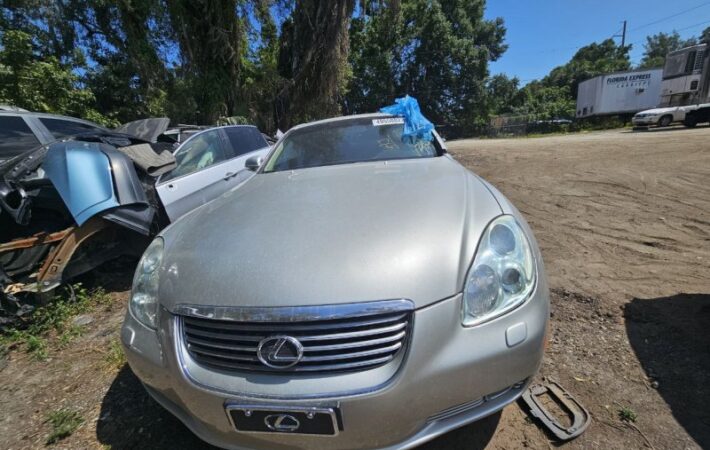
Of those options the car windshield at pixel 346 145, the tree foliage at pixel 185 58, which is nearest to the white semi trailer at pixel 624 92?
the tree foliage at pixel 185 58

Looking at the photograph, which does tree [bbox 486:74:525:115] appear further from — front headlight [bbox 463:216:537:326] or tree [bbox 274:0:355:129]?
front headlight [bbox 463:216:537:326]

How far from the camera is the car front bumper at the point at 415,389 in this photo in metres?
1.16

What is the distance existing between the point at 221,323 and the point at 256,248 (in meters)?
0.32

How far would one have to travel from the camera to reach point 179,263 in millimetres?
1510

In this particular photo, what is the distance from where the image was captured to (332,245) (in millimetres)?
1405

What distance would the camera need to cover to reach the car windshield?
8.99 feet

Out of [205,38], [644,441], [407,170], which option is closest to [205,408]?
[407,170]

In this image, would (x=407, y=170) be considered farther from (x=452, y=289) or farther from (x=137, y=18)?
(x=137, y=18)

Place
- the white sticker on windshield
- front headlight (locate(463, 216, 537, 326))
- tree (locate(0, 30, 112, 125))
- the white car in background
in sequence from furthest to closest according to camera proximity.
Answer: the white car in background
tree (locate(0, 30, 112, 125))
the white sticker on windshield
front headlight (locate(463, 216, 537, 326))

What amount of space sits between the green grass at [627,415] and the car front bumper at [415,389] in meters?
0.73

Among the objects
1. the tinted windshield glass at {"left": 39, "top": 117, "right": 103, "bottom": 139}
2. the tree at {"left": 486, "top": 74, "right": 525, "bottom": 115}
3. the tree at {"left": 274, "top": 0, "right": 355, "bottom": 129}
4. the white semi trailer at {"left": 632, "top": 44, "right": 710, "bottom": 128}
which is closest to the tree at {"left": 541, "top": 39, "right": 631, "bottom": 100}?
the tree at {"left": 486, "top": 74, "right": 525, "bottom": 115}

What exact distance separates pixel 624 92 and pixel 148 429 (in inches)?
1181

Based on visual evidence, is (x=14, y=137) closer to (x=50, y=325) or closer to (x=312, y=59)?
(x=50, y=325)

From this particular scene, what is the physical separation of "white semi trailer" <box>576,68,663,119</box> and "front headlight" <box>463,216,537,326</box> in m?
28.5
